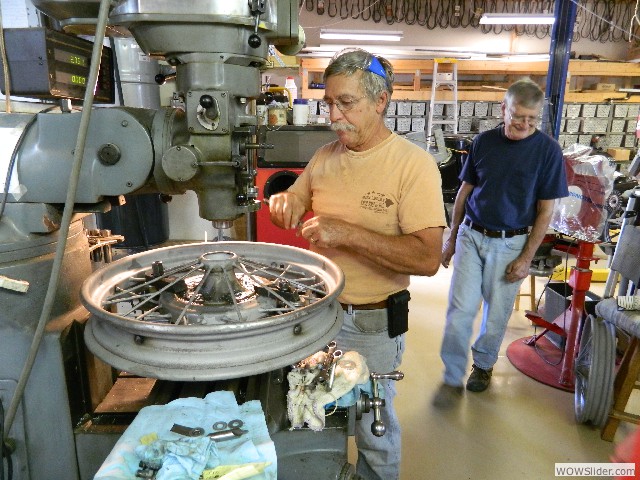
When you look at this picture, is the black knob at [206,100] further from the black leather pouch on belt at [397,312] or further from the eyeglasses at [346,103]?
the black leather pouch on belt at [397,312]

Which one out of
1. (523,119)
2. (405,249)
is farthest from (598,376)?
(405,249)

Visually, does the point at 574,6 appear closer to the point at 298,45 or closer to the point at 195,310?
the point at 298,45

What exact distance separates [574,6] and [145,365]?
4.17 meters

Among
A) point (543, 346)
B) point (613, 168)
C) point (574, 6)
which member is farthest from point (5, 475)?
point (574, 6)

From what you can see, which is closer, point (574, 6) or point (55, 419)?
point (55, 419)

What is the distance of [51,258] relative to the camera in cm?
92

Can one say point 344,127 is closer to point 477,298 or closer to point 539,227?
point 539,227

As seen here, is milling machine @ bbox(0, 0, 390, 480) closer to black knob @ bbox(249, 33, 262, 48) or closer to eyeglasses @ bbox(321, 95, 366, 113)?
black knob @ bbox(249, 33, 262, 48)

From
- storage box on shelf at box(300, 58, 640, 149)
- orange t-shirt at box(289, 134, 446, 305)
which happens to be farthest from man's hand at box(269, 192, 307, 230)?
storage box on shelf at box(300, 58, 640, 149)

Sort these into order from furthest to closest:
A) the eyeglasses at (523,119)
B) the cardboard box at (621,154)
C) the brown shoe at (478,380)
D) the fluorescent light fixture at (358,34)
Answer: the fluorescent light fixture at (358,34) → the cardboard box at (621,154) → the brown shoe at (478,380) → the eyeglasses at (523,119)

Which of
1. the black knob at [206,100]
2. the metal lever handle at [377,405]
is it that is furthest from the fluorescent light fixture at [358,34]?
the metal lever handle at [377,405]

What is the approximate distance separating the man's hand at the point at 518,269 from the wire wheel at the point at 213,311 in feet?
4.74

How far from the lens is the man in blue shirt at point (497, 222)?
2117 mm

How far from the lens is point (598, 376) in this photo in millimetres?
1972
